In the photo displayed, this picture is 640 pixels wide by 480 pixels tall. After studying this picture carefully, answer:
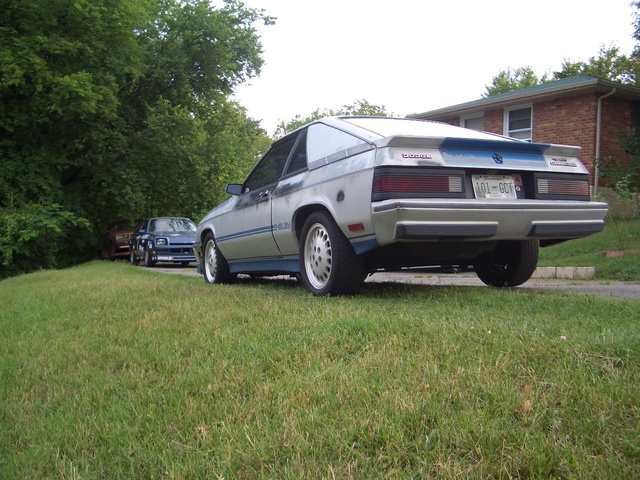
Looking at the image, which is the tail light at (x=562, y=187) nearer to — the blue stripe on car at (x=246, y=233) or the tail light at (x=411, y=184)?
the tail light at (x=411, y=184)

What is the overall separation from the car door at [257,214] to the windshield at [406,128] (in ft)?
3.32

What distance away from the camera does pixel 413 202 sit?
444 centimetres

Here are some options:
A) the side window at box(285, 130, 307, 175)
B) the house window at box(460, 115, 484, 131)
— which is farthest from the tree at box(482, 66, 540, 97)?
the side window at box(285, 130, 307, 175)

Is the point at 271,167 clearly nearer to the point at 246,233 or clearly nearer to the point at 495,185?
the point at 246,233

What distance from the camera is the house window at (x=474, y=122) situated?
20609mm

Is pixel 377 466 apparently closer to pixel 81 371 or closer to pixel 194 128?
pixel 81 371

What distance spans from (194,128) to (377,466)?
23363 millimetres

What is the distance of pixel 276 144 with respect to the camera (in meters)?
6.86

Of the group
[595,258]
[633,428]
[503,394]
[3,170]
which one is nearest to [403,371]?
[503,394]

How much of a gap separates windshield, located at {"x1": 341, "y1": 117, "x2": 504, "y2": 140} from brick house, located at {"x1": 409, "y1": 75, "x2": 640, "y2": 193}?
12231 mm

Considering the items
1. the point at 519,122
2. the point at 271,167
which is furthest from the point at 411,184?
the point at 519,122

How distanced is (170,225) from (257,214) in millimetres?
14388

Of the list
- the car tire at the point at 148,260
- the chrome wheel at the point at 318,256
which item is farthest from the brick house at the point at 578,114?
the chrome wheel at the point at 318,256

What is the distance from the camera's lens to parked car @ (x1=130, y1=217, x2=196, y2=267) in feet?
62.6
